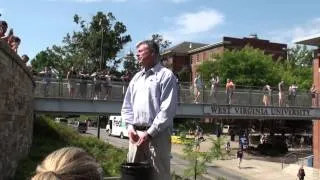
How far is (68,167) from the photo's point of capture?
2609mm

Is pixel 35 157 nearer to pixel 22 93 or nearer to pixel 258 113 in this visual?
pixel 22 93

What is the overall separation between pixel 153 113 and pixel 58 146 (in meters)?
21.2

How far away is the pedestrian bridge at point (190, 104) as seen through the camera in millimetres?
27250

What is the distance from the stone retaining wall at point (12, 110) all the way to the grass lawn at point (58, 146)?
17.8 inches

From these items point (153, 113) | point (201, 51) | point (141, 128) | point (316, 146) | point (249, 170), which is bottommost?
point (249, 170)

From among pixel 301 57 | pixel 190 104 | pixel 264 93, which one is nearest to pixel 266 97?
pixel 264 93

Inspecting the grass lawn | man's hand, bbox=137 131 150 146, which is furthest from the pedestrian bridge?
man's hand, bbox=137 131 150 146

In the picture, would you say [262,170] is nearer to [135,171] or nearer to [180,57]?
[135,171]

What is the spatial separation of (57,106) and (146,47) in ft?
74.2

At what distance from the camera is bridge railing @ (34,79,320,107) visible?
27125 mm

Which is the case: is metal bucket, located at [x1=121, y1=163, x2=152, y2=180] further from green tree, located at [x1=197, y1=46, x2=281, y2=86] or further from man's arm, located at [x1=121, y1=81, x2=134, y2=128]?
green tree, located at [x1=197, y1=46, x2=281, y2=86]

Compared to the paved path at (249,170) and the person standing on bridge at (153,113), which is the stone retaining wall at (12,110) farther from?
the paved path at (249,170)

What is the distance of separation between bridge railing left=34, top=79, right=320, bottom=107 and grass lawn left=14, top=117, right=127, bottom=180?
2.22 m

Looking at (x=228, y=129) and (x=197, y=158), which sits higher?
(x=228, y=129)
